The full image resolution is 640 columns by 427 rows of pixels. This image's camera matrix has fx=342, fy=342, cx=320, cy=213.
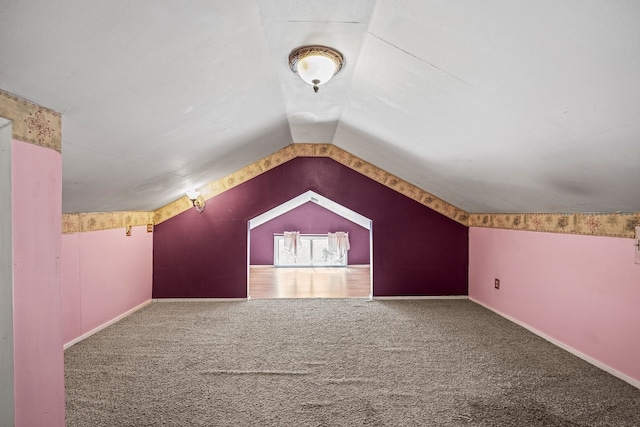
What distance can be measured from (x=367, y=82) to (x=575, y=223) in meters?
2.30

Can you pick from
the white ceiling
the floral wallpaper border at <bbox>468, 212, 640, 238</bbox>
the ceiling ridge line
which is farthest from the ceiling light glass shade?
the floral wallpaper border at <bbox>468, 212, 640, 238</bbox>

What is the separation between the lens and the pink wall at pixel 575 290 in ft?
8.39

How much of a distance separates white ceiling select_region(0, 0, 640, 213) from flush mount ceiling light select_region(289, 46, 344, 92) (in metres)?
0.06

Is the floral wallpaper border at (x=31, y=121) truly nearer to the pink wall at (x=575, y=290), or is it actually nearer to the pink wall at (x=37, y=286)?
the pink wall at (x=37, y=286)

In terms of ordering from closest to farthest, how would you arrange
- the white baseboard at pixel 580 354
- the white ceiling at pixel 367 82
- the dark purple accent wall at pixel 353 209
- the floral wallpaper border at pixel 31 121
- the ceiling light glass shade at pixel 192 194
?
1. the white ceiling at pixel 367 82
2. the floral wallpaper border at pixel 31 121
3. the white baseboard at pixel 580 354
4. the ceiling light glass shade at pixel 192 194
5. the dark purple accent wall at pixel 353 209

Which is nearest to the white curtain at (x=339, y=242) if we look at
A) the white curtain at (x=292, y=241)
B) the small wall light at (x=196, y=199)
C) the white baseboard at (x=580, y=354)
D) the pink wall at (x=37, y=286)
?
the white curtain at (x=292, y=241)

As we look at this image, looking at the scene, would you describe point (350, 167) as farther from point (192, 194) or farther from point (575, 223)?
point (575, 223)

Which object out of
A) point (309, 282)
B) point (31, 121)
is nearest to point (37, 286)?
point (31, 121)

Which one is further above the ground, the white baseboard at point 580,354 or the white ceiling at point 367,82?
the white ceiling at point 367,82

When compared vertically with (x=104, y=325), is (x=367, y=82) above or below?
above

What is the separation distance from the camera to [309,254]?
8352 mm

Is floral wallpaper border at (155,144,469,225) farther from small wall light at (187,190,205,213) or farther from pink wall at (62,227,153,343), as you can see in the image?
pink wall at (62,227,153,343)

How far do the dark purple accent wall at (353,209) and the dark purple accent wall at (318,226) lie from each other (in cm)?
322

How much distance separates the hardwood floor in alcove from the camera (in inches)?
210
